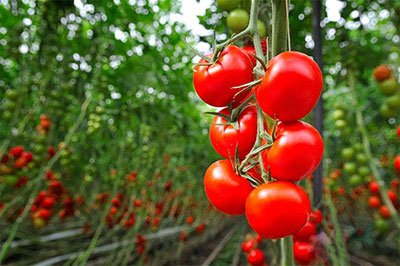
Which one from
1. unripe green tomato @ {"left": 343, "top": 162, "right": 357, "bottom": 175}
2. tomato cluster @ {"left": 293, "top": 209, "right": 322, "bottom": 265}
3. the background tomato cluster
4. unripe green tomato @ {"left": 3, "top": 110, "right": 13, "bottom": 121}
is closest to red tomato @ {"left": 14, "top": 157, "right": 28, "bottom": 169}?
the background tomato cluster

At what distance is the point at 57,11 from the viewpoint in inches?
68.8

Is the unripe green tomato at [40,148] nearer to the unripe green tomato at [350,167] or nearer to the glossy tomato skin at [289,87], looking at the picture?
the unripe green tomato at [350,167]

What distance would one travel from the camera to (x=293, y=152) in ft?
1.41

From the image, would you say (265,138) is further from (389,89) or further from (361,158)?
(361,158)

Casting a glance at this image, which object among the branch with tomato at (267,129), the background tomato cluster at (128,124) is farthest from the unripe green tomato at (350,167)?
the branch with tomato at (267,129)

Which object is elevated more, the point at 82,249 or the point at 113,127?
the point at 113,127

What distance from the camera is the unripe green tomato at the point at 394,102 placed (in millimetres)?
1284

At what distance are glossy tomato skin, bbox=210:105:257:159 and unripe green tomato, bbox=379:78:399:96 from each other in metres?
0.98

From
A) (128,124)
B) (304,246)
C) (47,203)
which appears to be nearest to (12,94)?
(47,203)

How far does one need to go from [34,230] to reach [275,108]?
2.33m

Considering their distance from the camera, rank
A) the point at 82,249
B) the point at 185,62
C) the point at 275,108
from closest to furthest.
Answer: the point at 275,108, the point at 82,249, the point at 185,62

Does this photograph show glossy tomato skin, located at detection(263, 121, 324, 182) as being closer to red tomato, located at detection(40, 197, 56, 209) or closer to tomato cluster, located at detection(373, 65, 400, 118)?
tomato cluster, located at detection(373, 65, 400, 118)

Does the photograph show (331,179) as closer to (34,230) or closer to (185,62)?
(185,62)

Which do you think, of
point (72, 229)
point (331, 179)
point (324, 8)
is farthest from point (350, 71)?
point (72, 229)
